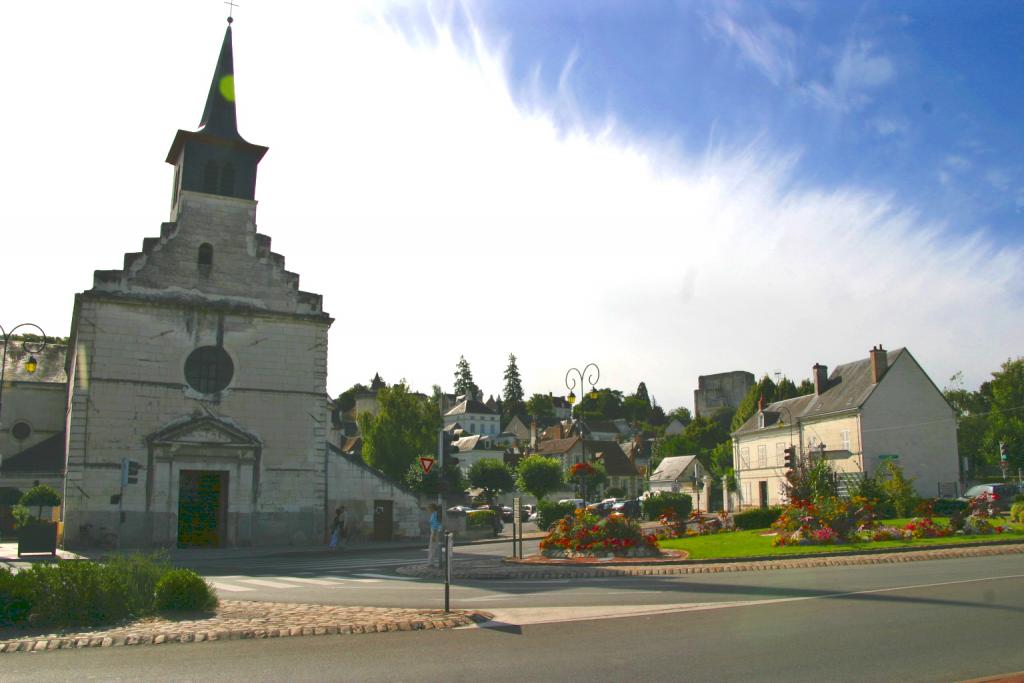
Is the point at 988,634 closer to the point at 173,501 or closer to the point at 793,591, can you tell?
the point at 793,591

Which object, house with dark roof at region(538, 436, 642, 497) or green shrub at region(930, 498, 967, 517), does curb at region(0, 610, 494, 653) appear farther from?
house with dark roof at region(538, 436, 642, 497)

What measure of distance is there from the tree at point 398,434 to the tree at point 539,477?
7.00 meters

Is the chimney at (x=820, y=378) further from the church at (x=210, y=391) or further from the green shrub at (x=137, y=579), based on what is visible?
the green shrub at (x=137, y=579)

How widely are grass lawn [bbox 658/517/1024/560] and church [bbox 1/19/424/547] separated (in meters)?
14.2

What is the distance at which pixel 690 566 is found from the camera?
1878cm

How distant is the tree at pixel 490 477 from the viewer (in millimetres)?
61375

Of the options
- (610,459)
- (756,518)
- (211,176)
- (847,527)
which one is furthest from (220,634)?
(610,459)

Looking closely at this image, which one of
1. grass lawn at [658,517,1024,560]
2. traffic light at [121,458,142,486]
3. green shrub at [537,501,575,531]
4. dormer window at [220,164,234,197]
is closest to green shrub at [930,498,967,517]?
grass lawn at [658,517,1024,560]

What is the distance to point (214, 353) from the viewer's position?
103 feet

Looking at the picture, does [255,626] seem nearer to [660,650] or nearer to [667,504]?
[660,650]

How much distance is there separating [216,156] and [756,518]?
25.9m

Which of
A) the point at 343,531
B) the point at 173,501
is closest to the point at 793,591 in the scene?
the point at 343,531

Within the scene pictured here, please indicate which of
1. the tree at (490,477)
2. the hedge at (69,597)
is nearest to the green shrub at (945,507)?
the hedge at (69,597)

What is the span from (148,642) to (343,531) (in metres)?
22.6
